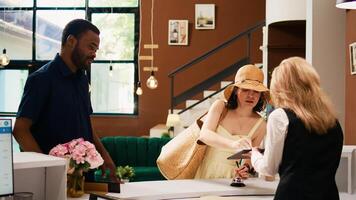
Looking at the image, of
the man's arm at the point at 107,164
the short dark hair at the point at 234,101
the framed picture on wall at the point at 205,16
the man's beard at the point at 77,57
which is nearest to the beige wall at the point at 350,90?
the short dark hair at the point at 234,101

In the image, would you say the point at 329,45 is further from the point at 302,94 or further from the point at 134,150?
the point at 134,150

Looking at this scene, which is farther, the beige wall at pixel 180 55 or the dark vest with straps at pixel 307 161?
the beige wall at pixel 180 55

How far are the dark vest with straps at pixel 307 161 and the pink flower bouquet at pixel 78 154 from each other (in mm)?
816

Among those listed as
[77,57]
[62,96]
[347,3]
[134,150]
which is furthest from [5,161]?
[134,150]

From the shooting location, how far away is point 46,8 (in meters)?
10.3

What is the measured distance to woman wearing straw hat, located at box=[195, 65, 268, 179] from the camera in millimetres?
3016

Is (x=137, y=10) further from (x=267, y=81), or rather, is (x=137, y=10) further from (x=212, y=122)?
(x=212, y=122)

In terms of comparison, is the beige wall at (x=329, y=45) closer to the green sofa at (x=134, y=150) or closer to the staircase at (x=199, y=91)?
the green sofa at (x=134, y=150)

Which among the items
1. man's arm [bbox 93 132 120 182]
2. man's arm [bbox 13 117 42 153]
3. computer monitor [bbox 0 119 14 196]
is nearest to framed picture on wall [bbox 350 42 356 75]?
man's arm [bbox 93 132 120 182]

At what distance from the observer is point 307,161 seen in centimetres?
203

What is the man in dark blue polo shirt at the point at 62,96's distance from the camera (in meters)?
2.43

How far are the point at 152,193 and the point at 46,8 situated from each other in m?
8.52

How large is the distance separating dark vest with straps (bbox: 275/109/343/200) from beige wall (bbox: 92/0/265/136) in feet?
25.8

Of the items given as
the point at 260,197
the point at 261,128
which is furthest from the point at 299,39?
the point at 260,197
